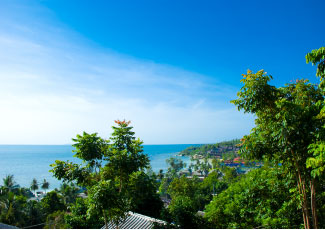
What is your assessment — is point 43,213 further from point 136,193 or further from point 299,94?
point 299,94

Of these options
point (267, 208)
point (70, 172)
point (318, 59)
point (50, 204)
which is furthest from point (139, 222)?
point (50, 204)

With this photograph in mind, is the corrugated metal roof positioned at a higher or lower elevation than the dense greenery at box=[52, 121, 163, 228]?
lower

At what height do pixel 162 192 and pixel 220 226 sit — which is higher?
pixel 220 226

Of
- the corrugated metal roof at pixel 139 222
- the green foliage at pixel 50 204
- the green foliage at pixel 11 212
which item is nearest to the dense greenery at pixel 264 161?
the corrugated metal roof at pixel 139 222

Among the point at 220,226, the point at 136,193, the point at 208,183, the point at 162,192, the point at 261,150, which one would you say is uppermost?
the point at 261,150

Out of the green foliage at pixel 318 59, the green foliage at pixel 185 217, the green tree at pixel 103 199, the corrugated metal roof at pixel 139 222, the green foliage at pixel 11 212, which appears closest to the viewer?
the green foliage at pixel 318 59

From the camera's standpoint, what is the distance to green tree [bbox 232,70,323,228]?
3.22m

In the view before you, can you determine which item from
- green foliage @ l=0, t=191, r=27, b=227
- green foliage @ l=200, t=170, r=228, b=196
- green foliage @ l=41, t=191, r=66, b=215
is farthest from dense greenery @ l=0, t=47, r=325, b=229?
green foliage @ l=200, t=170, r=228, b=196

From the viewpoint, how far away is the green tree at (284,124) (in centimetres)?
322

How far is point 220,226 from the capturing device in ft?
25.8

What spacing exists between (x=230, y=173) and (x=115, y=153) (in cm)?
4541

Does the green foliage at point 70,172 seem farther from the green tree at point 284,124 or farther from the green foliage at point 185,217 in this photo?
the green foliage at point 185,217

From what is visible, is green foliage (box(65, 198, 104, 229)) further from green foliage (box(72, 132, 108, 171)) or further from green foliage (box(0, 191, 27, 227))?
green foliage (box(0, 191, 27, 227))

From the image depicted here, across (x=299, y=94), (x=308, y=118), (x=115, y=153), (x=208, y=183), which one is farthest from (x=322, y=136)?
(x=208, y=183)
